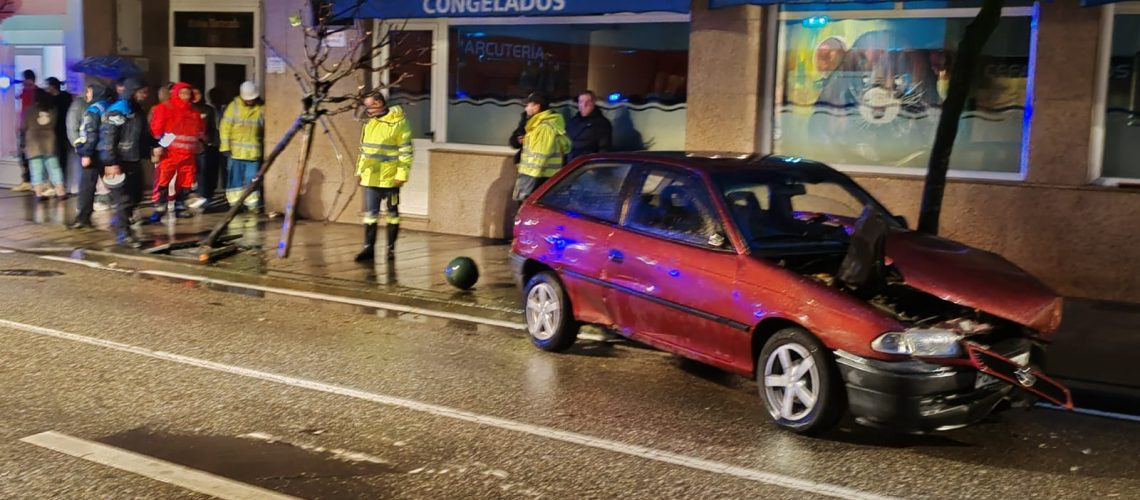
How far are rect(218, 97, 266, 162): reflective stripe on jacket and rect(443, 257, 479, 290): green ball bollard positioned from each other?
22.1 ft

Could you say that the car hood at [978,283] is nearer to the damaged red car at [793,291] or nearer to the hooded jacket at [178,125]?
the damaged red car at [793,291]

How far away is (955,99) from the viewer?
916 centimetres

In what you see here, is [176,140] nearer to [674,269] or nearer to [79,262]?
[79,262]

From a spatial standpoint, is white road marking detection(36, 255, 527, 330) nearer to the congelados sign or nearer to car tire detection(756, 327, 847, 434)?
car tire detection(756, 327, 847, 434)

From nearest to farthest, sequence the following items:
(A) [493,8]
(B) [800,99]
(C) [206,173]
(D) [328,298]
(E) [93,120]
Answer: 1. (D) [328,298]
2. (B) [800,99]
3. (E) [93,120]
4. (A) [493,8]
5. (C) [206,173]

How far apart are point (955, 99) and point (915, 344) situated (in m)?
3.81

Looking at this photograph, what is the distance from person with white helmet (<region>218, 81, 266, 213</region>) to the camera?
16.7 m

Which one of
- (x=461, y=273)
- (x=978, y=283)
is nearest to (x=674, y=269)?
(x=978, y=283)

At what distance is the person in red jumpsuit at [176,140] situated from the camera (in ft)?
50.7

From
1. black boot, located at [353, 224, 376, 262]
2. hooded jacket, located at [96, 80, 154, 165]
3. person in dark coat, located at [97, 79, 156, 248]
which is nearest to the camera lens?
black boot, located at [353, 224, 376, 262]

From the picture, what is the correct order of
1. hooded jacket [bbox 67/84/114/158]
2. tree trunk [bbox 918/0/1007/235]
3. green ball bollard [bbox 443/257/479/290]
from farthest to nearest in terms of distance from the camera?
hooded jacket [bbox 67/84/114/158] → green ball bollard [bbox 443/257/479/290] → tree trunk [bbox 918/0/1007/235]

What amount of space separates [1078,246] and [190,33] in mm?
14394

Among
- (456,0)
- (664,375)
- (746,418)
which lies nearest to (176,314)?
(664,375)

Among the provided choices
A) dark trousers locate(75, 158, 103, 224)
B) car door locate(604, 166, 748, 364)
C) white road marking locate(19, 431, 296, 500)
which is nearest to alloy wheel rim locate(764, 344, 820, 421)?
car door locate(604, 166, 748, 364)
